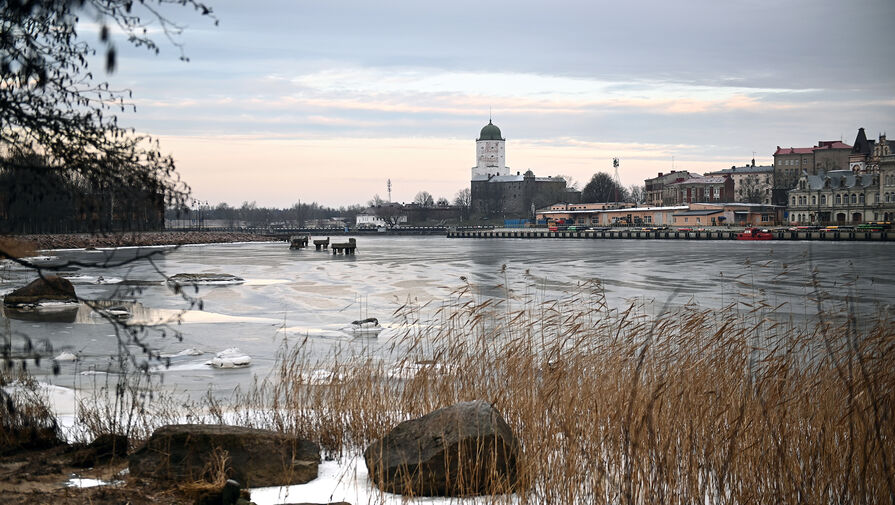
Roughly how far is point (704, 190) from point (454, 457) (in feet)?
551

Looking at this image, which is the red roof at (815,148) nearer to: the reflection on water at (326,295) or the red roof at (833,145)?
the red roof at (833,145)

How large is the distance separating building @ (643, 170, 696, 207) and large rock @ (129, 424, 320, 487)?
170 metres

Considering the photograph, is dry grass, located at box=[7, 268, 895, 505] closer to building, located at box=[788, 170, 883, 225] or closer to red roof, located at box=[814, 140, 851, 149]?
building, located at box=[788, 170, 883, 225]

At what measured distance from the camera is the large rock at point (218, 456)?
6836mm

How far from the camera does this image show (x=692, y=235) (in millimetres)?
112875

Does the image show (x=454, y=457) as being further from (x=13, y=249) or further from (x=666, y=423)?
(x=13, y=249)

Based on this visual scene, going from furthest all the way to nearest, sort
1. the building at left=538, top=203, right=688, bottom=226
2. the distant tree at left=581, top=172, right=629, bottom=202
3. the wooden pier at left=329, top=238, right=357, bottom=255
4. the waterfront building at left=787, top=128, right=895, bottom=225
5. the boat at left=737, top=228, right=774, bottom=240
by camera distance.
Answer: the distant tree at left=581, top=172, right=629, bottom=202, the building at left=538, top=203, right=688, bottom=226, the waterfront building at left=787, top=128, right=895, bottom=225, the boat at left=737, top=228, right=774, bottom=240, the wooden pier at left=329, top=238, right=357, bottom=255

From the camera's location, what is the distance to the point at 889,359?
7996 millimetres

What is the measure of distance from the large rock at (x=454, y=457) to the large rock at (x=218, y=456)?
821mm

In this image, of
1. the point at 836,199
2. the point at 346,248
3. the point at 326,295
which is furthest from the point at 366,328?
the point at 836,199

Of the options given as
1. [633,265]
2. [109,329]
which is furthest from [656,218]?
[109,329]

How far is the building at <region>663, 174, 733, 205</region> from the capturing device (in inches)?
6324


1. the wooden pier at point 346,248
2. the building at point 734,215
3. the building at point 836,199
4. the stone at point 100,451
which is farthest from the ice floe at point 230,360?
the building at point 734,215

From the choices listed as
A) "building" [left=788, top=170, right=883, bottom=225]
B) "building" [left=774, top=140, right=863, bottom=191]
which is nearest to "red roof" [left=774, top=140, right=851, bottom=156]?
"building" [left=774, top=140, right=863, bottom=191]
